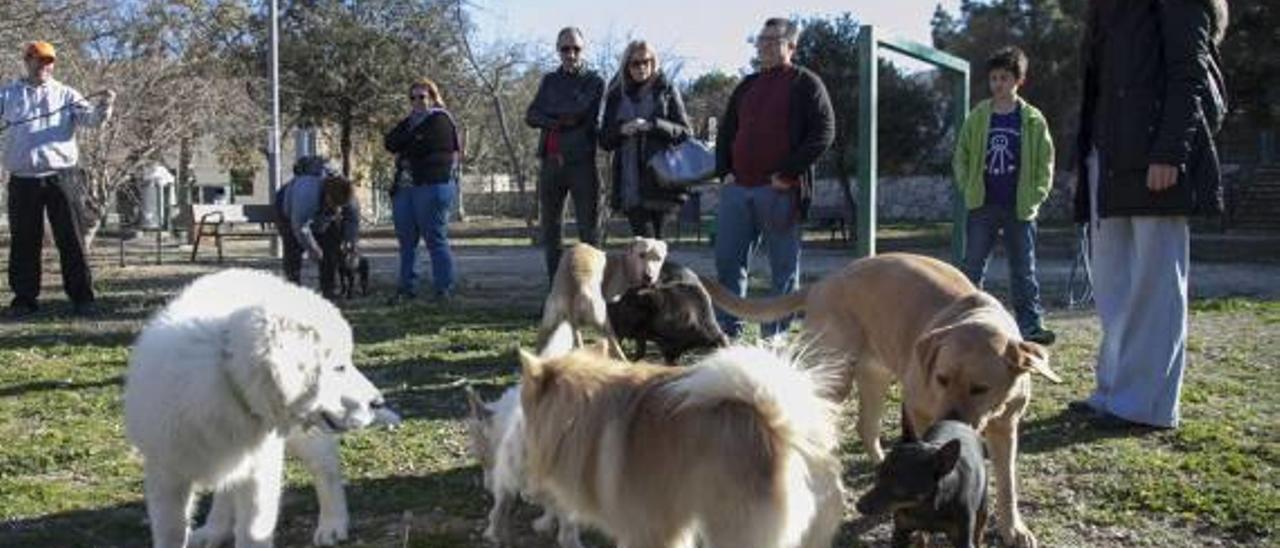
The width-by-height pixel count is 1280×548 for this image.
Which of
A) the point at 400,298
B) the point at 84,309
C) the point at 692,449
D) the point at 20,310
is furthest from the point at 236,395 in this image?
the point at 400,298

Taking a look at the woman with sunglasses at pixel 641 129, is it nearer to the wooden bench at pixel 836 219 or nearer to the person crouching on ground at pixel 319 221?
the person crouching on ground at pixel 319 221

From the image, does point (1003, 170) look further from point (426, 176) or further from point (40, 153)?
point (40, 153)

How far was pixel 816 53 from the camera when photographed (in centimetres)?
2889

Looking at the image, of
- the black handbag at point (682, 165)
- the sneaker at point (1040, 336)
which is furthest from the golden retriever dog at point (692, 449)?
the sneaker at point (1040, 336)

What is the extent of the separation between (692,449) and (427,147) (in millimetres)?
8698

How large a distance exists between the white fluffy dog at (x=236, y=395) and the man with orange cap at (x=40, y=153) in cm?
663

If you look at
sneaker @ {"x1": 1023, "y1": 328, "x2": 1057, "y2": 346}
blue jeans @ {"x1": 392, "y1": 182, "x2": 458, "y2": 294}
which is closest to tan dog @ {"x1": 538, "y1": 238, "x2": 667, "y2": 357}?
sneaker @ {"x1": 1023, "y1": 328, "x2": 1057, "y2": 346}

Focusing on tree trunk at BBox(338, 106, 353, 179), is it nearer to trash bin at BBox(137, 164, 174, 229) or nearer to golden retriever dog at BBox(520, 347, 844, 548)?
trash bin at BBox(137, 164, 174, 229)

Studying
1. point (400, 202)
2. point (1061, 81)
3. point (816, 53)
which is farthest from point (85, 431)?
point (1061, 81)

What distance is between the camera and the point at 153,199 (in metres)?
28.4

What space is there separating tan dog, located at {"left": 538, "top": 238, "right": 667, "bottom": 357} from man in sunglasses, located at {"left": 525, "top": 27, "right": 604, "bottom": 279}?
1.52 m

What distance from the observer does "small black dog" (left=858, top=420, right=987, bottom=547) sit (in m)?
3.57

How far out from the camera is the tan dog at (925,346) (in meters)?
4.07

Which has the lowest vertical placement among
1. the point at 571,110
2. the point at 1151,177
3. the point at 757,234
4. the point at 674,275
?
the point at 674,275
